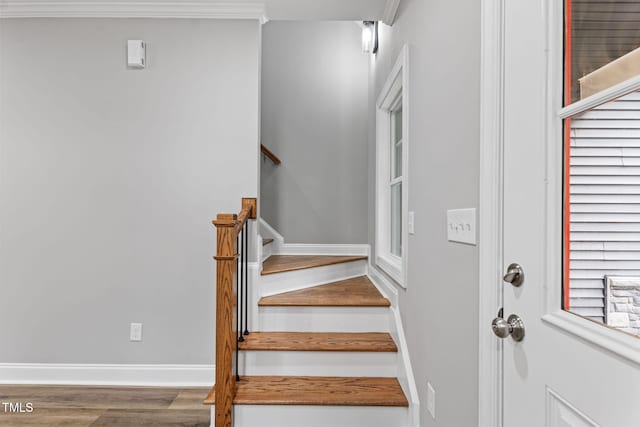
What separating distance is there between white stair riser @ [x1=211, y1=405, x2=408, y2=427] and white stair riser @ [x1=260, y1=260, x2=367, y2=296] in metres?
0.83

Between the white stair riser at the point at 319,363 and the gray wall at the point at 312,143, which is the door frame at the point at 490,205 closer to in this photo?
the white stair riser at the point at 319,363

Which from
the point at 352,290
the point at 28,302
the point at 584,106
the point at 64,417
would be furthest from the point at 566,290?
the point at 28,302

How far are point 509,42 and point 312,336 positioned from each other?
188 cm

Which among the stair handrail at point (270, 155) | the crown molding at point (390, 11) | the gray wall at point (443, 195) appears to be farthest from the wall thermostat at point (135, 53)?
the gray wall at point (443, 195)

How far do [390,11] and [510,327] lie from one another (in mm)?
2173

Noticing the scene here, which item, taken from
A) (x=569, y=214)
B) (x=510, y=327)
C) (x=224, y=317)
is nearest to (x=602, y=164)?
(x=569, y=214)

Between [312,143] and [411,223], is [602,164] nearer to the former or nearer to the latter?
[411,223]

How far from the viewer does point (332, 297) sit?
255cm

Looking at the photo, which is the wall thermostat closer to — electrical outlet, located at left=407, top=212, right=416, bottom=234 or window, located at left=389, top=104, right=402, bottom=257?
window, located at left=389, top=104, right=402, bottom=257

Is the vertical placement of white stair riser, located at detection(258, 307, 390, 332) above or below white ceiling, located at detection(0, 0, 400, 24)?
below

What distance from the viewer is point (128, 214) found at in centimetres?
262

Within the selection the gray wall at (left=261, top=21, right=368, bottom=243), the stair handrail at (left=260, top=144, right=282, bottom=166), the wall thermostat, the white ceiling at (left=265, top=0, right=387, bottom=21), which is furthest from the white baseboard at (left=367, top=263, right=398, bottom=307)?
the wall thermostat

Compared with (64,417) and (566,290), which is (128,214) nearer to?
(64,417)

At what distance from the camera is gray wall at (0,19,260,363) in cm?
261
